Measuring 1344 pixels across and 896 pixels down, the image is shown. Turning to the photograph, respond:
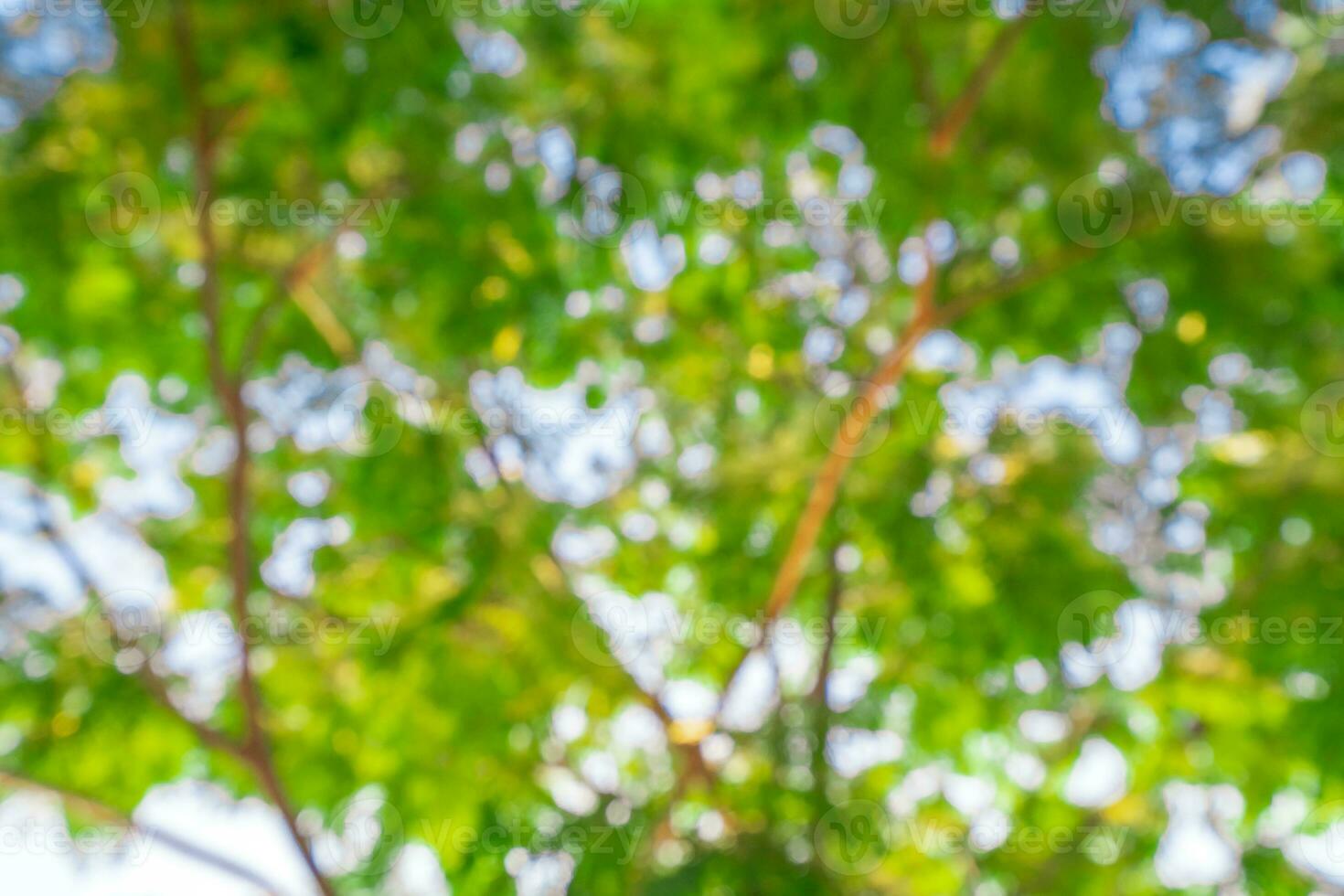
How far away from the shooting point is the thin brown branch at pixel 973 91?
3412 mm

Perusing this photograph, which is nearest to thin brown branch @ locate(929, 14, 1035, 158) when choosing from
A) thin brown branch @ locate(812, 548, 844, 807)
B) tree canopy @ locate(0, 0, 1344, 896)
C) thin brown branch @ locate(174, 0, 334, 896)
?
tree canopy @ locate(0, 0, 1344, 896)

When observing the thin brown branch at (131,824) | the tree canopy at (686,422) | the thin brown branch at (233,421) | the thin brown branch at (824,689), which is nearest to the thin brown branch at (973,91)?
the tree canopy at (686,422)

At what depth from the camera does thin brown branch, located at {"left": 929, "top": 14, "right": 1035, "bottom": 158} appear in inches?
134

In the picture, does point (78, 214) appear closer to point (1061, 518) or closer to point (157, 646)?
point (157, 646)

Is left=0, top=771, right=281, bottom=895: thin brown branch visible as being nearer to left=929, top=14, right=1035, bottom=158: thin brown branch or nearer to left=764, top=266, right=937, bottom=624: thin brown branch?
left=764, top=266, right=937, bottom=624: thin brown branch

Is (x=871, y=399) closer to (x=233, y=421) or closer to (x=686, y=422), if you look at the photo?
(x=686, y=422)

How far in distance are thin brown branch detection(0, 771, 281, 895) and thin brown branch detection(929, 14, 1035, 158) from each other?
345 centimetres

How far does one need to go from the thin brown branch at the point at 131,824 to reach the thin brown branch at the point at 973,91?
345 centimetres

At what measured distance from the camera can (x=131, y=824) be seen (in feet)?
11.9

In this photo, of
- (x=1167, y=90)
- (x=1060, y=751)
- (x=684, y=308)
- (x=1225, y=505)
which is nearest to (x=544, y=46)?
(x=684, y=308)

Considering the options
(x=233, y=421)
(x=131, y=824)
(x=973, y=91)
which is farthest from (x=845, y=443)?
(x=131, y=824)

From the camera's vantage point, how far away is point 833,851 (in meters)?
3.89

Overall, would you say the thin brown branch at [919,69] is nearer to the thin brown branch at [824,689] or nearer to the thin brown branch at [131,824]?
the thin brown branch at [824,689]

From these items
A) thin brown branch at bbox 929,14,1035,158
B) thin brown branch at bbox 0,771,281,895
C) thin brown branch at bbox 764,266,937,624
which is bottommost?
thin brown branch at bbox 0,771,281,895
